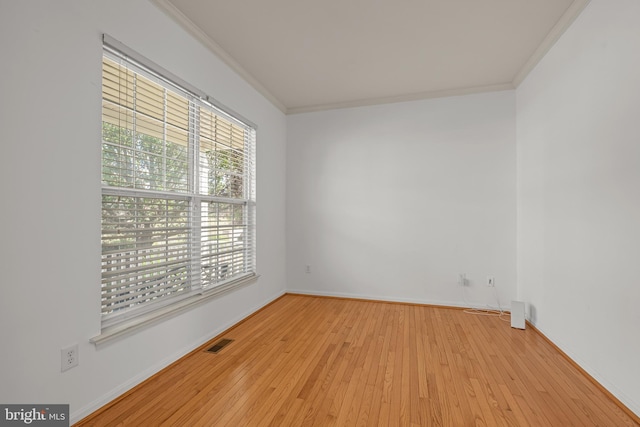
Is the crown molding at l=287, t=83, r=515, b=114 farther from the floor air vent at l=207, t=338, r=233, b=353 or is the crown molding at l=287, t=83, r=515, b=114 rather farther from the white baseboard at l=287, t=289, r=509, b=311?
the floor air vent at l=207, t=338, r=233, b=353

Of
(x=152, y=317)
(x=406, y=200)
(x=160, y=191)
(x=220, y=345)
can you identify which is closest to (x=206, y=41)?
(x=160, y=191)

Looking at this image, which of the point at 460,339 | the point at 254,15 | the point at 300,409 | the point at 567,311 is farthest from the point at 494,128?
the point at 300,409

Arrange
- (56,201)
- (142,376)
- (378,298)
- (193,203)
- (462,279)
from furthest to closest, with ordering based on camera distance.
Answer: (378,298), (462,279), (193,203), (142,376), (56,201)

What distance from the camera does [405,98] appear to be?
391 centimetres

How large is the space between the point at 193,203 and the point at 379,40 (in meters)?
2.27

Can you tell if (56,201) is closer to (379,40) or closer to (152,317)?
(152,317)

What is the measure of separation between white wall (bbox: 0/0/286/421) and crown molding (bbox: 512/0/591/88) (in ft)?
10.5

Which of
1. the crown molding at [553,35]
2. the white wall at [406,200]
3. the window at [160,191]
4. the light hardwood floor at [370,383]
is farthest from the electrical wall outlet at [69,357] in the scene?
the crown molding at [553,35]

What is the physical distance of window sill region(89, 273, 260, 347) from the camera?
1771 mm

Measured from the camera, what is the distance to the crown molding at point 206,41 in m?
2.20

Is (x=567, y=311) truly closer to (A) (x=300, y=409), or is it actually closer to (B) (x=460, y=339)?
(B) (x=460, y=339)

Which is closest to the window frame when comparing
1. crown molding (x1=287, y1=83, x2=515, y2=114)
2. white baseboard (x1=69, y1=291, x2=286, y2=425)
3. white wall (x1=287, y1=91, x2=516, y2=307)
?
white baseboard (x1=69, y1=291, x2=286, y2=425)

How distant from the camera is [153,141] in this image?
7.06ft

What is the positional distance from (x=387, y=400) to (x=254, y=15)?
3036 mm
